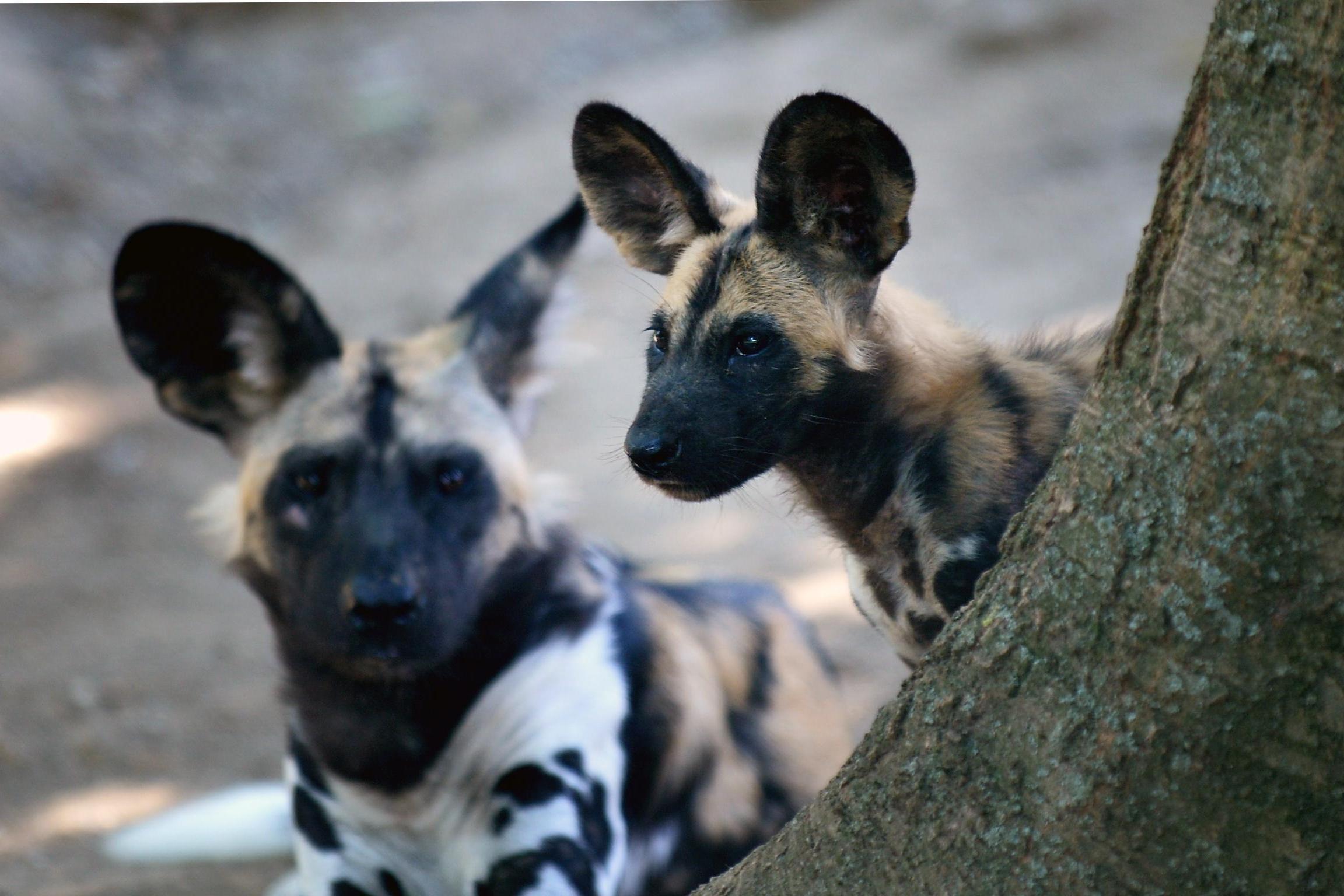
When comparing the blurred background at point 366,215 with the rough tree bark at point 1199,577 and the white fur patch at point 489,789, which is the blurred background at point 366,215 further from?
the rough tree bark at point 1199,577

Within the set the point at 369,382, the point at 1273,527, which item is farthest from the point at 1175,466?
the point at 369,382

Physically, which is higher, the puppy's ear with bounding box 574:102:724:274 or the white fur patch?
the puppy's ear with bounding box 574:102:724:274

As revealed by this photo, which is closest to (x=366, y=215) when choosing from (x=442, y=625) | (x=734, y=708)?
(x=734, y=708)

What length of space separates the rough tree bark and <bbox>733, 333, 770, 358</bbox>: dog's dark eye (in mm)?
686

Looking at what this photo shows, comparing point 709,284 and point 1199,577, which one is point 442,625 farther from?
point 1199,577

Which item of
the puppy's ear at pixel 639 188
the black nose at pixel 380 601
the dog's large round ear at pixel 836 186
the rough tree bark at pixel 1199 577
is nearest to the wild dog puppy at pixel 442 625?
the black nose at pixel 380 601

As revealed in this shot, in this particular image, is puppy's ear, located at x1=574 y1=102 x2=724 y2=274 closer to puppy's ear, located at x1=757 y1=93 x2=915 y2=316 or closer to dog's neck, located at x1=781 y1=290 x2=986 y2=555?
puppy's ear, located at x1=757 y1=93 x2=915 y2=316

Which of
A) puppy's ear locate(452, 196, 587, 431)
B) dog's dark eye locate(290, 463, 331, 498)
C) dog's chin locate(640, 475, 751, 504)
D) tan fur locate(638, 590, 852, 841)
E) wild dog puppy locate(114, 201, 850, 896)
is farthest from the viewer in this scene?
puppy's ear locate(452, 196, 587, 431)

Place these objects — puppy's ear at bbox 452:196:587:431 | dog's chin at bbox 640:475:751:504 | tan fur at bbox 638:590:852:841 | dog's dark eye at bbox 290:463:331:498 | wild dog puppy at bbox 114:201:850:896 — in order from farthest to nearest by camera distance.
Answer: puppy's ear at bbox 452:196:587:431, tan fur at bbox 638:590:852:841, dog's dark eye at bbox 290:463:331:498, wild dog puppy at bbox 114:201:850:896, dog's chin at bbox 640:475:751:504

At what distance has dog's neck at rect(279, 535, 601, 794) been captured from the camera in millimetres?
3004

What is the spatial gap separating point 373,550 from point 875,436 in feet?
3.86

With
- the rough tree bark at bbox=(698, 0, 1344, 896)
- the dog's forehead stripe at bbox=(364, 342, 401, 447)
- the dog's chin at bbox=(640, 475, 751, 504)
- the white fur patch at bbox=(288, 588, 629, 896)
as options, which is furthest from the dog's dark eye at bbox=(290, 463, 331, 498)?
the rough tree bark at bbox=(698, 0, 1344, 896)

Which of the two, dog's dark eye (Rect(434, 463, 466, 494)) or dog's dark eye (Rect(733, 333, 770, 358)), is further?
dog's dark eye (Rect(434, 463, 466, 494))

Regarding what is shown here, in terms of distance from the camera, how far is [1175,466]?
1383mm
